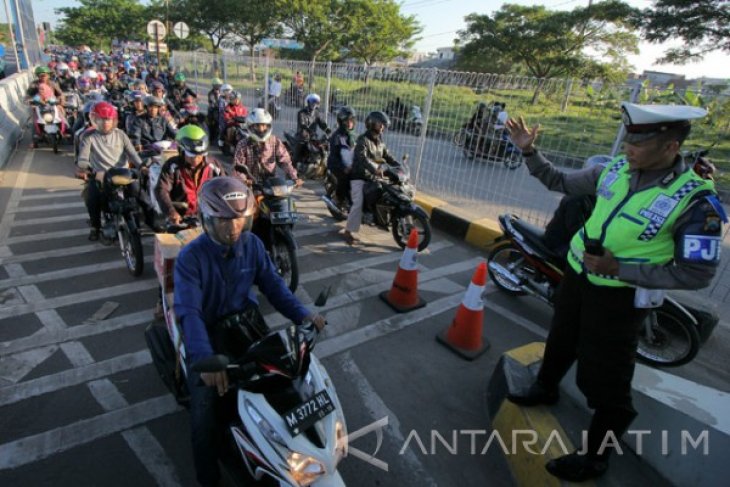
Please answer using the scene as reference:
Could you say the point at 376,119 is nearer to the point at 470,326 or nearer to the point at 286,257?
the point at 286,257

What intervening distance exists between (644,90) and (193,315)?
5.91m

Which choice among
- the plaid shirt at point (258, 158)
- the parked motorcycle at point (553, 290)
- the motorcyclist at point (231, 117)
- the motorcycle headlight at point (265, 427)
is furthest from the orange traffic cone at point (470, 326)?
the motorcyclist at point (231, 117)

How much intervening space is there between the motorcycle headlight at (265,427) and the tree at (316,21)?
38028mm

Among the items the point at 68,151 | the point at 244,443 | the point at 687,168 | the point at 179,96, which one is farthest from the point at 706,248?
the point at 179,96

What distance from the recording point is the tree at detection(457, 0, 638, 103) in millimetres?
29250

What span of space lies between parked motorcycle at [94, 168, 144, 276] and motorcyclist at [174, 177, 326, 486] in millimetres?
2932

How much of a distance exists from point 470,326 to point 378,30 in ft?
132

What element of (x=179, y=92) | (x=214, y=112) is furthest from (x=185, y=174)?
(x=179, y=92)

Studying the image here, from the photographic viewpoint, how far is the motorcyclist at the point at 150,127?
8359 millimetres

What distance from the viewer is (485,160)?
722 cm

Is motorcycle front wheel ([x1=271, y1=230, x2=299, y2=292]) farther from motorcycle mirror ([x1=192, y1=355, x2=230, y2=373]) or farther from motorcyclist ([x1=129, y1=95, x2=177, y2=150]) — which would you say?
motorcyclist ([x1=129, y1=95, x2=177, y2=150])

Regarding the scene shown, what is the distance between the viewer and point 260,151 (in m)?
6.03

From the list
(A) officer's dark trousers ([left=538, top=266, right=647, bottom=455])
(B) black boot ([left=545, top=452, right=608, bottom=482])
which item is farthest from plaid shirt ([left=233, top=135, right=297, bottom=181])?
(B) black boot ([left=545, top=452, right=608, bottom=482])

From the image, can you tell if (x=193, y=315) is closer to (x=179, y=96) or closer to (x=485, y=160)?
(x=485, y=160)
